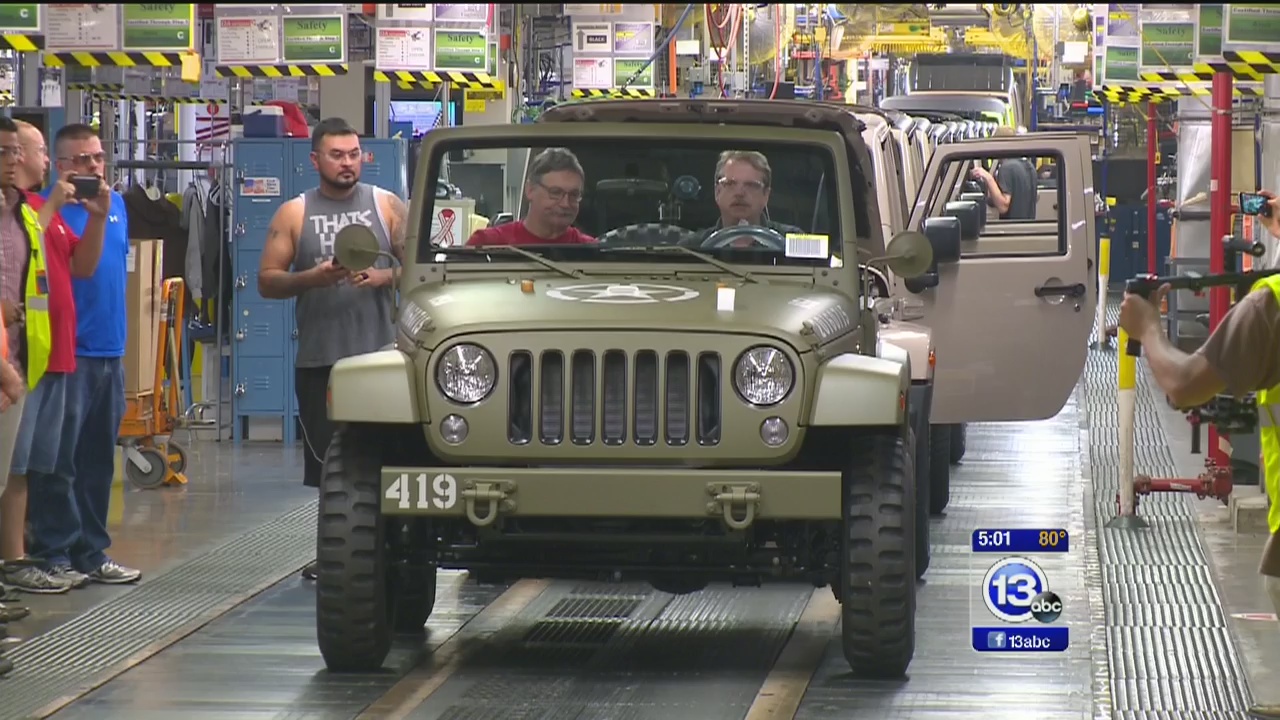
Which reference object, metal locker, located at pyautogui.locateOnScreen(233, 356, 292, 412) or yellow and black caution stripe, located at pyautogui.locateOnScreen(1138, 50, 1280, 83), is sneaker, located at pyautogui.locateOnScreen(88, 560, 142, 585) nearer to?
metal locker, located at pyautogui.locateOnScreen(233, 356, 292, 412)

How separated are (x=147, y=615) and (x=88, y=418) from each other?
1.30 metres

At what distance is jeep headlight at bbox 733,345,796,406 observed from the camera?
7.45 metres

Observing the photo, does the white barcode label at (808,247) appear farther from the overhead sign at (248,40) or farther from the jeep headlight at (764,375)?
the overhead sign at (248,40)

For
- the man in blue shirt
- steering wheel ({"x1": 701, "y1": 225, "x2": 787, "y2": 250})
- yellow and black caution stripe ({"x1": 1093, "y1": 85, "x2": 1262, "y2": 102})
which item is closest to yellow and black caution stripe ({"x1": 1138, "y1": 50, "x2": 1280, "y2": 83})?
yellow and black caution stripe ({"x1": 1093, "y1": 85, "x2": 1262, "y2": 102})

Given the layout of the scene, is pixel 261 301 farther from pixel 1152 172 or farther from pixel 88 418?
pixel 1152 172

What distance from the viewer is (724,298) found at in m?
7.76

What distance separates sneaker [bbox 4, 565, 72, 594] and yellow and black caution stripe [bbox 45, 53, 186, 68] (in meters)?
7.41

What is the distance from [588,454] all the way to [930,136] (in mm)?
8279

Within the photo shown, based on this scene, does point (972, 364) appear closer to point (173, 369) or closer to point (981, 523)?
point (981, 523)

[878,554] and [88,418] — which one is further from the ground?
[88,418]

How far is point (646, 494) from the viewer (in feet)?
24.0

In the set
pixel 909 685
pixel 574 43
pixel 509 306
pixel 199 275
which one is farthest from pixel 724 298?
pixel 574 43

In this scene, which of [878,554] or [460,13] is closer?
[878,554]

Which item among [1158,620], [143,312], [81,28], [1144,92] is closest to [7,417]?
[1158,620]
